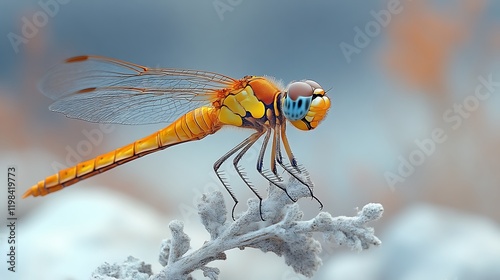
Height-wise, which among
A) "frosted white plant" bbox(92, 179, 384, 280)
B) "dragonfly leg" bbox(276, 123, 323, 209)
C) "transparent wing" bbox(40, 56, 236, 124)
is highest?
"transparent wing" bbox(40, 56, 236, 124)

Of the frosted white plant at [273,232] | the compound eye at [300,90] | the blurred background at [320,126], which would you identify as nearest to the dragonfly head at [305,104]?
the compound eye at [300,90]

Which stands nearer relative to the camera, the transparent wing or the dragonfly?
the dragonfly

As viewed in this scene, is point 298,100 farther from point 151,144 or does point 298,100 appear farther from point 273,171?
point 151,144

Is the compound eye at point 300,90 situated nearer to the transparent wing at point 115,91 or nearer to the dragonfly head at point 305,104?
the dragonfly head at point 305,104

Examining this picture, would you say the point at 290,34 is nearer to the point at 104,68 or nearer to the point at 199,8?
the point at 199,8

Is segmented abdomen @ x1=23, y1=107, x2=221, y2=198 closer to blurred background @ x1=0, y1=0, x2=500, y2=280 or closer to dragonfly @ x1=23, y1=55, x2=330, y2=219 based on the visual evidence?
dragonfly @ x1=23, y1=55, x2=330, y2=219

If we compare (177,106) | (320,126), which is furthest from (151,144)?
(320,126)

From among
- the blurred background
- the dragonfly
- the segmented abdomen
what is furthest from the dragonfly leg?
the blurred background
